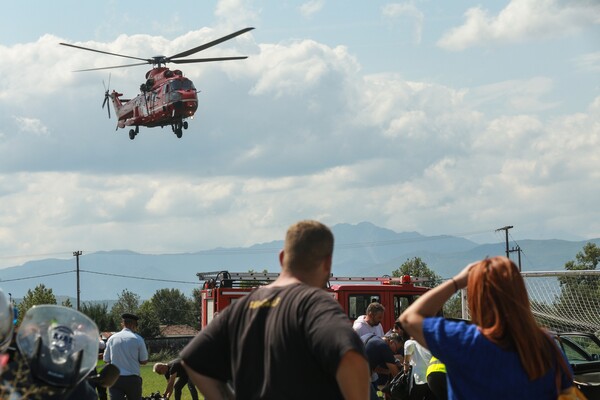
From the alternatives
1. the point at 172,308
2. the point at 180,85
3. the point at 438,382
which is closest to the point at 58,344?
the point at 438,382

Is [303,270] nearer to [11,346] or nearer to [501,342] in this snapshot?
[501,342]

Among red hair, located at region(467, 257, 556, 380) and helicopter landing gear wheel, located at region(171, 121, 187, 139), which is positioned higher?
helicopter landing gear wheel, located at region(171, 121, 187, 139)

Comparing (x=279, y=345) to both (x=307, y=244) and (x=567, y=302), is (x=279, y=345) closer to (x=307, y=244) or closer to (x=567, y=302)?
(x=307, y=244)

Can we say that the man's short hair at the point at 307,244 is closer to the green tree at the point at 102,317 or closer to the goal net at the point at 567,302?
the goal net at the point at 567,302

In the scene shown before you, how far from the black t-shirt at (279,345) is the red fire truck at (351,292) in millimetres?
14076

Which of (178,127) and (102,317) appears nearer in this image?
(178,127)

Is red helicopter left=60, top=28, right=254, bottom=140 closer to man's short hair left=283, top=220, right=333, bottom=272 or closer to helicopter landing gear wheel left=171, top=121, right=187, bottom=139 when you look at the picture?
helicopter landing gear wheel left=171, top=121, right=187, bottom=139

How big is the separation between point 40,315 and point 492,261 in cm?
177

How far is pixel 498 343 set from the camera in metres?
4.12

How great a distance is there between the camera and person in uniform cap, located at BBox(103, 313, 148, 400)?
12062mm

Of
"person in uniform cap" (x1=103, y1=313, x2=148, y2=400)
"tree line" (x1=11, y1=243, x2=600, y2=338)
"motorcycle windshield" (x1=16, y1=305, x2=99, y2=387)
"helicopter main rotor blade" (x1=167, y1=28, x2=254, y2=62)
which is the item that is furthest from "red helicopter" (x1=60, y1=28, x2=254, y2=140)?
"motorcycle windshield" (x1=16, y1=305, x2=99, y2=387)

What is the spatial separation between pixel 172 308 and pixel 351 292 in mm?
111478

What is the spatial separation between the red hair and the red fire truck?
1431cm

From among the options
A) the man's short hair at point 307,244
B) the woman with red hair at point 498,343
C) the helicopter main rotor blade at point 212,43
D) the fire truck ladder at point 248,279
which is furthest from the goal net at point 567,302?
the man's short hair at point 307,244
